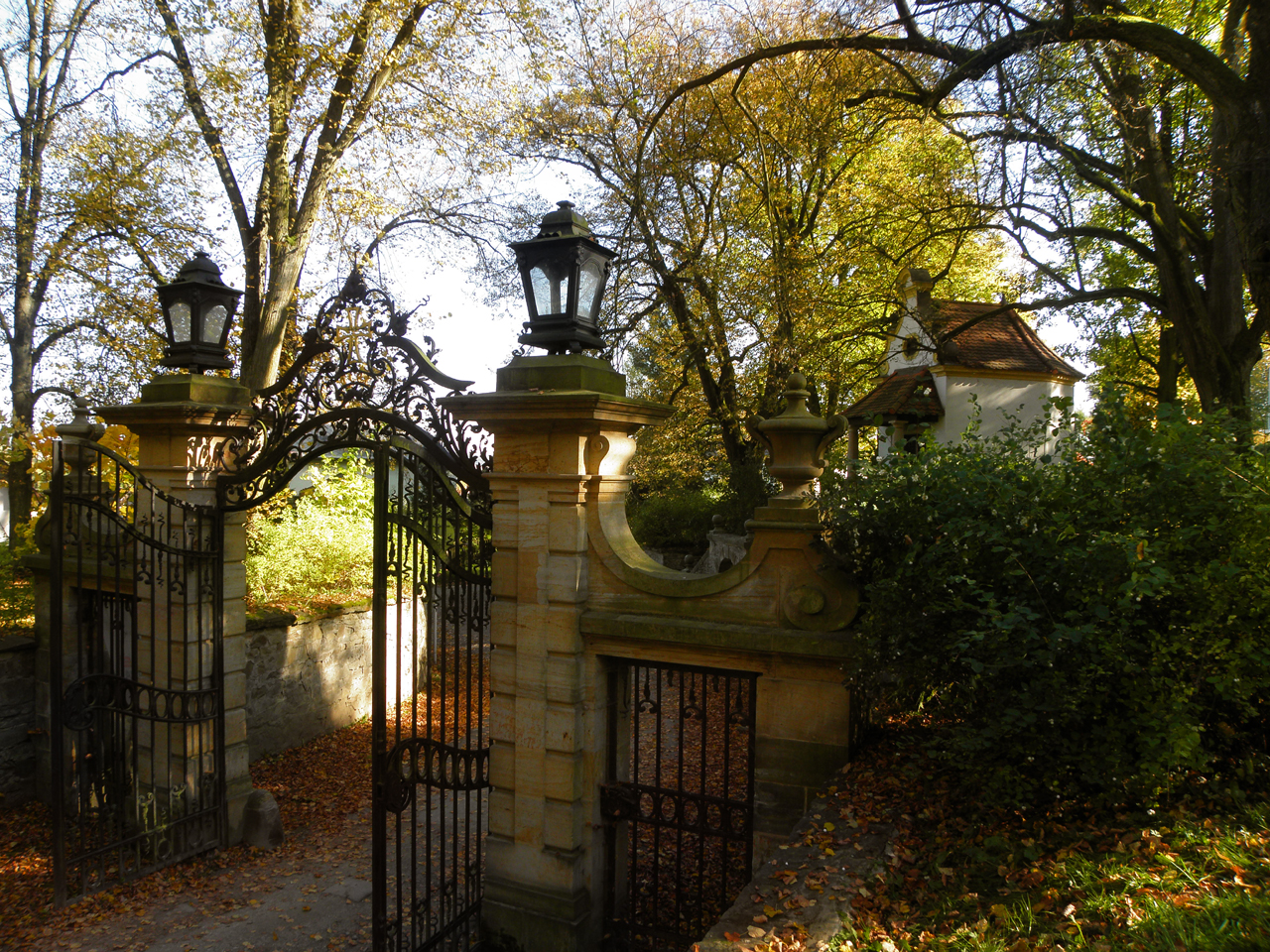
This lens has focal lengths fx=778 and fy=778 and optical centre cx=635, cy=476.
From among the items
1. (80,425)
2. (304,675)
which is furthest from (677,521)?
(80,425)

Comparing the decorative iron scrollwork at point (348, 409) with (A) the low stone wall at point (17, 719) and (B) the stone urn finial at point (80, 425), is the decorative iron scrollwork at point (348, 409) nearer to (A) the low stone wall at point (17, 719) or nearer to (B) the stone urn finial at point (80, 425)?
(B) the stone urn finial at point (80, 425)

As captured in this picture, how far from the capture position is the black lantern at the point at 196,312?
235 inches

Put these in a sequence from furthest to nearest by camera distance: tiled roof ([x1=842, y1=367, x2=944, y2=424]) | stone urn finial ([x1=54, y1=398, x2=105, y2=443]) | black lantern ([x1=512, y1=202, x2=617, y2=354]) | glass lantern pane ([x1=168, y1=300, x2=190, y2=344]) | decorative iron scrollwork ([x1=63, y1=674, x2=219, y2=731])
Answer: tiled roof ([x1=842, y1=367, x2=944, y2=424]), glass lantern pane ([x1=168, y1=300, x2=190, y2=344]), stone urn finial ([x1=54, y1=398, x2=105, y2=443]), decorative iron scrollwork ([x1=63, y1=674, x2=219, y2=731]), black lantern ([x1=512, y1=202, x2=617, y2=354])

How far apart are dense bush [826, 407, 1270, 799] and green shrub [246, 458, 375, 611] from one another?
7.88 metres

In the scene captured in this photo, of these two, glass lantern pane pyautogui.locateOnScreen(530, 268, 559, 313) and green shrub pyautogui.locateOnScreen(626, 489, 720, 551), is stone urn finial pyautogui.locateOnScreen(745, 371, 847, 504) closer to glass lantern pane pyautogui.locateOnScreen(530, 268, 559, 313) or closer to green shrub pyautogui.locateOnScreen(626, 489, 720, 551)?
glass lantern pane pyautogui.locateOnScreen(530, 268, 559, 313)

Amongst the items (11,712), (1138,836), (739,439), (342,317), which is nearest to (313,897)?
(11,712)

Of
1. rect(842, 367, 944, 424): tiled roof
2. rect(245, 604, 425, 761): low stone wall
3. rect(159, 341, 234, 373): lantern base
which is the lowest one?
rect(245, 604, 425, 761): low stone wall

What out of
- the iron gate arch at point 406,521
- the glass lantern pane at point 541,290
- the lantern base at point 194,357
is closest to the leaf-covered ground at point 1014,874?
the iron gate arch at point 406,521

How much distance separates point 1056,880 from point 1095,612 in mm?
971

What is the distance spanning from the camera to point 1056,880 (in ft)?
9.15

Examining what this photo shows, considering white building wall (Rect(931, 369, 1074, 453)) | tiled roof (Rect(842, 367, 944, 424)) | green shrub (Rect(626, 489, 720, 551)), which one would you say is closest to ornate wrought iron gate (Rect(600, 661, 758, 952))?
green shrub (Rect(626, 489, 720, 551))

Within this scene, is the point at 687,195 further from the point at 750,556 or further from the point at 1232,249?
the point at 750,556

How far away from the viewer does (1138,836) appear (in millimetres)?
2902

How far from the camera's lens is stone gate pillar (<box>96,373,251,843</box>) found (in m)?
5.94
